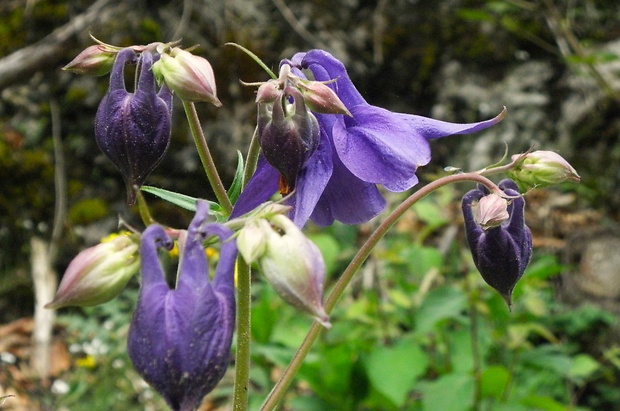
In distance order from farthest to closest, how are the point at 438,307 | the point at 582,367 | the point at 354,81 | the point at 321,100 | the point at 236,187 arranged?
1. the point at 354,81
2. the point at 582,367
3. the point at 438,307
4. the point at 236,187
5. the point at 321,100

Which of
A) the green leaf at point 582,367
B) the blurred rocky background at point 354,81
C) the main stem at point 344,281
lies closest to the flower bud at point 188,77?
the main stem at point 344,281

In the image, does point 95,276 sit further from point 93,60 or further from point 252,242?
point 93,60

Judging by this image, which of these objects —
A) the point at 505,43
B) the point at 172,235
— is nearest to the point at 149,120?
the point at 172,235

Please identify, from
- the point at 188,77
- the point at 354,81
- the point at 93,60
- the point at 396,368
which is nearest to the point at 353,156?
the point at 188,77

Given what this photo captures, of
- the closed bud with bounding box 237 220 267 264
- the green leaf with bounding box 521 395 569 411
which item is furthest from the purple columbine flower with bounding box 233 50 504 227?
the green leaf with bounding box 521 395 569 411

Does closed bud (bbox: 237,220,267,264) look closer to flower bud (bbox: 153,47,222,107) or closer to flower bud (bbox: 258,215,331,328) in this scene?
flower bud (bbox: 258,215,331,328)
